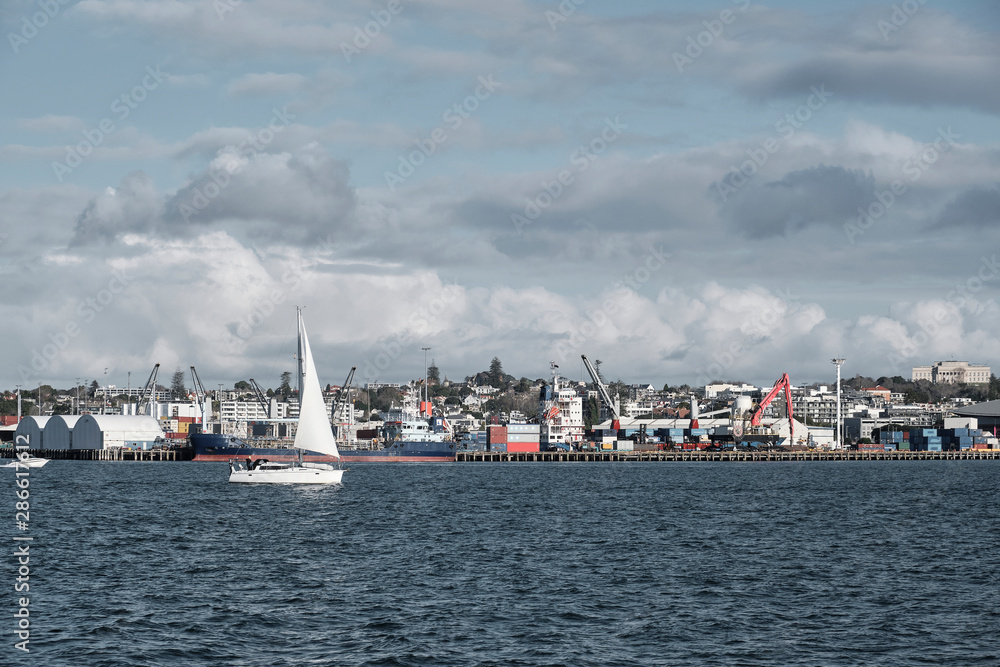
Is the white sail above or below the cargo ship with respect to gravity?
above

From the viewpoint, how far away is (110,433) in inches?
7298

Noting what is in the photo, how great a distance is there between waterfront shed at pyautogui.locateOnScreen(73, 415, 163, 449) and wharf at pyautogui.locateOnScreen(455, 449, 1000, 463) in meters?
56.0

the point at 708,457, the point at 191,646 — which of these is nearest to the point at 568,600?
the point at 191,646

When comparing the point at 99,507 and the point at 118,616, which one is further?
the point at 99,507

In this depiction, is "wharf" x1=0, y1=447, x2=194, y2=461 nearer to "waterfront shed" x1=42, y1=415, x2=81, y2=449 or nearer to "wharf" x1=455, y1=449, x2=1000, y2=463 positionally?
"waterfront shed" x1=42, y1=415, x2=81, y2=449

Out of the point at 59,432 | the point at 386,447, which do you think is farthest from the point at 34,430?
the point at 386,447

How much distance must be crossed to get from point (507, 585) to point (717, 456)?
162438 millimetres

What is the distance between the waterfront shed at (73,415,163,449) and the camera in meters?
184

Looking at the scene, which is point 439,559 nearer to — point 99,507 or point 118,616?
point 118,616

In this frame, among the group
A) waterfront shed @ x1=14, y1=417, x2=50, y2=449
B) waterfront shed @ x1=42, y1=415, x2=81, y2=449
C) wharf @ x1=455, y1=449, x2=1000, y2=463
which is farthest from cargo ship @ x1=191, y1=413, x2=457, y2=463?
waterfront shed @ x1=14, y1=417, x2=50, y2=449

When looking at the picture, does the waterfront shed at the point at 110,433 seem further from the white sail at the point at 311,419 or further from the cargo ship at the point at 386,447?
the white sail at the point at 311,419

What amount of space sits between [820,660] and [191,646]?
13758 mm

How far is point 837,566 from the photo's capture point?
3791 centimetres

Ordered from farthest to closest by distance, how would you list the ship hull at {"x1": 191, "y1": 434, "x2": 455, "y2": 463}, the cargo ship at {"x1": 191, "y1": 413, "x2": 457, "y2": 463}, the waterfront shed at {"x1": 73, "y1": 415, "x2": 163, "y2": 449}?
1. the waterfront shed at {"x1": 73, "y1": 415, "x2": 163, "y2": 449}
2. the ship hull at {"x1": 191, "y1": 434, "x2": 455, "y2": 463}
3. the cargo ship at {"x1": 191, "y1": 413, "x2": 457, "y2": 463}
